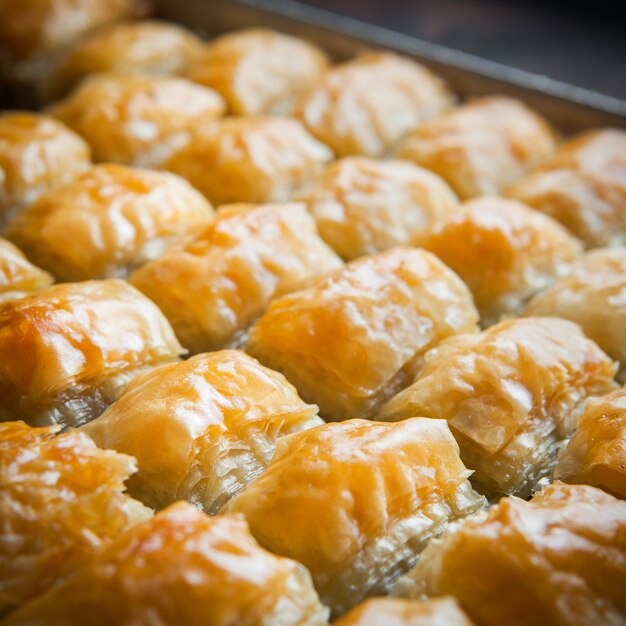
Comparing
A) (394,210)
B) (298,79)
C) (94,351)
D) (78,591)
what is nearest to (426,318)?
(394,210)

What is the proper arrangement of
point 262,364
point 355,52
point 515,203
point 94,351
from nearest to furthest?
point 94,351
point 262,364
point 515,203
point 355,52

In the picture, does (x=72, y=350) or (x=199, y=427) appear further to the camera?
(x=72, y=350)

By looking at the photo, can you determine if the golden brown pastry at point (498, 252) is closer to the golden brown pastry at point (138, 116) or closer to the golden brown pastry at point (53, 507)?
the golden brown pastry at point (138, 116)

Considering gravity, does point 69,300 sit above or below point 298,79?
below

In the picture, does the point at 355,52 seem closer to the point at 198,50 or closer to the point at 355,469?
the point at 198,50

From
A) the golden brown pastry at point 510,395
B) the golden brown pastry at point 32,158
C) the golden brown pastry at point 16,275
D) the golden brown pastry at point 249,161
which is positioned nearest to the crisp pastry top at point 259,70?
the golden brown pastry at point 249,161

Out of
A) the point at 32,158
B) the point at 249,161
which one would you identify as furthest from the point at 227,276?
the point at 32,158

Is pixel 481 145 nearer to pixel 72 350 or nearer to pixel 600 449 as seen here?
pixel 600 449
